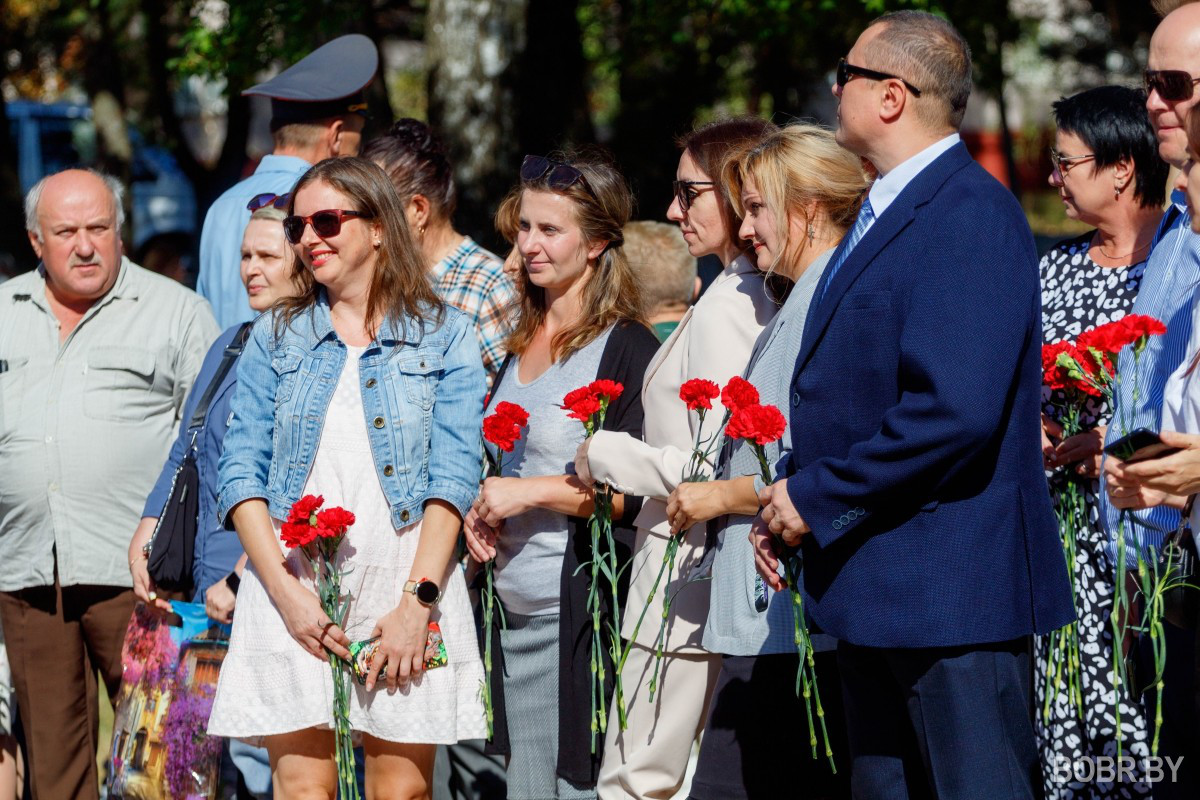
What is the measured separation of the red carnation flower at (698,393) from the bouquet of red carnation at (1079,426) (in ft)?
3.09

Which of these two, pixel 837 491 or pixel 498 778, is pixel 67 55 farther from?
pixel 837 491

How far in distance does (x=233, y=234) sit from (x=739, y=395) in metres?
2.83

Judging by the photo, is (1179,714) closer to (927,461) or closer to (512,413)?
(927,461)

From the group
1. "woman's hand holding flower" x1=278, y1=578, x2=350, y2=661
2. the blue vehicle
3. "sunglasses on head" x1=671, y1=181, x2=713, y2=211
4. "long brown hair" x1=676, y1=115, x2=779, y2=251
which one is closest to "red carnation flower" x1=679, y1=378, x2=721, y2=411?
"long brown hair" x1=676, y1=115, x2=779, y2=251

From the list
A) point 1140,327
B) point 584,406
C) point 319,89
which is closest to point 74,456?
point 319,89

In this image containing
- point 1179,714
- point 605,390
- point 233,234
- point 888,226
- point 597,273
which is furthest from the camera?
point 233,234

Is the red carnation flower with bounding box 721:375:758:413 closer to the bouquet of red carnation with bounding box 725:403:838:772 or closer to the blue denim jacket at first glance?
the bouquet of red carnation with bounding box 725:403:838:772

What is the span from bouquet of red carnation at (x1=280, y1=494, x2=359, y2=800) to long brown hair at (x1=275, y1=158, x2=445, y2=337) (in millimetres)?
587

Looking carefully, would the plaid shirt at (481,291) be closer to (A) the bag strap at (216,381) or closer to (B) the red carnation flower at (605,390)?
(A) the bag strap at (216,381)

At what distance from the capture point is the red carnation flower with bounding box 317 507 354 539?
3.57 metres

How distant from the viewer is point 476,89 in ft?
27.0

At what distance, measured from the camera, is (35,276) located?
5250 mm

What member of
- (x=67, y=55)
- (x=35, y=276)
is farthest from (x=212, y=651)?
(x=67, y=55)

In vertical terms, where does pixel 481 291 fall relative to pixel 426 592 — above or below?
above
